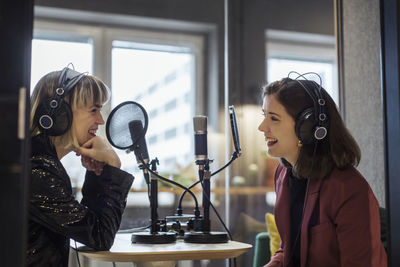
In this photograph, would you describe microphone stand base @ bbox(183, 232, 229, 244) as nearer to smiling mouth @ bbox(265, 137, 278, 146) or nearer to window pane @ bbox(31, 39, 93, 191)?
smiling mouth @ bbox(265, 137, 278, 146)

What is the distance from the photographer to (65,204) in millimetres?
1457

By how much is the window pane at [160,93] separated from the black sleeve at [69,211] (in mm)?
1158

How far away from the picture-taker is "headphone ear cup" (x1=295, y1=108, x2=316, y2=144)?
5.31 feet

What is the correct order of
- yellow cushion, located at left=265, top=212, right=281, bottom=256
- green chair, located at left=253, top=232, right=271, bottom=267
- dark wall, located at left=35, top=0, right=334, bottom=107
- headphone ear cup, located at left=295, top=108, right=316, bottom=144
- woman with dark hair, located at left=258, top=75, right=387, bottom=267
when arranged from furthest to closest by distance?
dark wall, located at left=35, top=0, right=334, bottom=107, green chair, located at left=253, top=232, right=271, bottom=267, yellow cushion, located at left=265, top=212, right=281, bottom=256, headphone ear cup, located at left=295, top=108, right=316, bottom=144, woman with dark hair, located at left=258, top=75, right=387, bottom=267

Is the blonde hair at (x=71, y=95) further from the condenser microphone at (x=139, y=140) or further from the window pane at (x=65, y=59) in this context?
the window pane at (x=65, y=59)

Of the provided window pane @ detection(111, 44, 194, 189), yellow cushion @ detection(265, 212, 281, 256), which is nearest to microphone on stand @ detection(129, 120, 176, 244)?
yellow cushion @ detection(265, 212, 281, 256)

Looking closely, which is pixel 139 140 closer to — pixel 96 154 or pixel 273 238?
pixel 96 154

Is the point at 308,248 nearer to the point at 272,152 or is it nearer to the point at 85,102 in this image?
the point at 272,152

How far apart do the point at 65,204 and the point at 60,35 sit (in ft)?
4.85

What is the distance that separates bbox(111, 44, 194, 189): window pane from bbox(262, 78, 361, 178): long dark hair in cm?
121

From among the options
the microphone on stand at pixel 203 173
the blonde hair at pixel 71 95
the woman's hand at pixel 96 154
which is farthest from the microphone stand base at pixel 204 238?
the blonde hair at pixel 71 95

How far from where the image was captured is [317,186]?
1.62 m

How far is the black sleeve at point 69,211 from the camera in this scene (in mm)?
1433

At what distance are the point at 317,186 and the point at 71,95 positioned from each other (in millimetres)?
815
